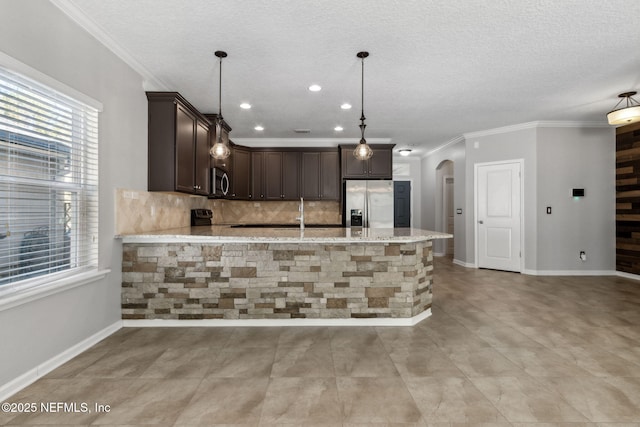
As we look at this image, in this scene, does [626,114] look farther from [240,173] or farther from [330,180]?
[240,173]

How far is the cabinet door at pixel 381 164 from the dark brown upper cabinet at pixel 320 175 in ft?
2.04

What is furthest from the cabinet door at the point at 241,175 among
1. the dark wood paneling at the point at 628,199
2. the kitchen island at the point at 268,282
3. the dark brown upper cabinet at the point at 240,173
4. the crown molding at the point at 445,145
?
the dark wood paneling at the point at 628,199

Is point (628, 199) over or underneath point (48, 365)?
over

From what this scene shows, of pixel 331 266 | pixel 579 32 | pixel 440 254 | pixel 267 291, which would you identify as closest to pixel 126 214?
pixel 267 291

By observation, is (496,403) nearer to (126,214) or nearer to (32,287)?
(32,287)

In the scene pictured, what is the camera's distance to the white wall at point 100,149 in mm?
2072

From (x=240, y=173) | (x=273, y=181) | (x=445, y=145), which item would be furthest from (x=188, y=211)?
(x=445, y=145)

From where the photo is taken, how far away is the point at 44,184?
2.33m

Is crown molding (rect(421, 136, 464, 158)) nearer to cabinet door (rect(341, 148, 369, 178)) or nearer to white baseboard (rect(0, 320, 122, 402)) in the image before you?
cabinet door (rect(341, 148, 369, 178))

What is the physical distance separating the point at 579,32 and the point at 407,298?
2676 mm

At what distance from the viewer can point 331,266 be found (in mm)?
3256

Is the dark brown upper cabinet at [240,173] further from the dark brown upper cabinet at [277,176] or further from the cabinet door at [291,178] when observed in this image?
the cabinet door at [291,178]

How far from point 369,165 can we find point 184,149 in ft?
11.2

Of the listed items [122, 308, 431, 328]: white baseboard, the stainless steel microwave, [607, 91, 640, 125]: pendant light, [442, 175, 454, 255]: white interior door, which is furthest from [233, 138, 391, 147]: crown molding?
[122, 308, 431, 328]: white baseboard
